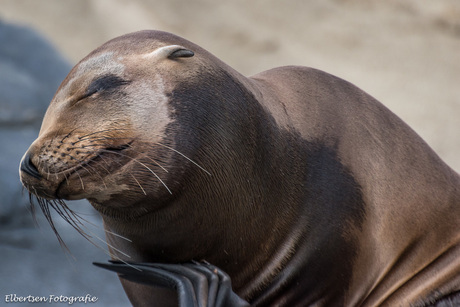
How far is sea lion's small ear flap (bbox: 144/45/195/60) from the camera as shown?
2.97m

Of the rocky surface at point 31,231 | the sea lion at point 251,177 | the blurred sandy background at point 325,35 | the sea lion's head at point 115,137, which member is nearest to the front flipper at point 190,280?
the sea lion at point 251,177

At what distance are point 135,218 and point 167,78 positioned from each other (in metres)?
0.59

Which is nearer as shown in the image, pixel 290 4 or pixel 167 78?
pixel 167 78

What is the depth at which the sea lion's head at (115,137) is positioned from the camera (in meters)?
2.76

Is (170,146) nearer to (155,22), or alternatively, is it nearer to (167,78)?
(167,78)

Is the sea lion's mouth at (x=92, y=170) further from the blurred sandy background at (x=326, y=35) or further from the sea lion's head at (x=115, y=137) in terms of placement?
the blurred sandy background at (x=326, y=35)

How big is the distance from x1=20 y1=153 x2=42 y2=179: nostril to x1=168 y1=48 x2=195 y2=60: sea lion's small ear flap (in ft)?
2.33

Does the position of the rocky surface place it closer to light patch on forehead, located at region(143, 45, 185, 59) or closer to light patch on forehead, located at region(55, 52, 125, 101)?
light patch on forehead, located at region(55, 52, 125, 101)

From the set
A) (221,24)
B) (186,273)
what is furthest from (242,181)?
(221,24)

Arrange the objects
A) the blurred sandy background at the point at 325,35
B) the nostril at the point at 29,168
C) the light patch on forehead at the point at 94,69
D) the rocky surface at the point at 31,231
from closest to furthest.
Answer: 1. the nostril at the point at 29,168
2. the light patch on forehead at the point at 94,69
3. the rocky surface at the point at 31,231
4. the blurred sandy background at the point at 325,35

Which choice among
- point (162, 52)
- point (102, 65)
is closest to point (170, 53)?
point (162, 52)

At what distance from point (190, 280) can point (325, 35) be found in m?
8.02

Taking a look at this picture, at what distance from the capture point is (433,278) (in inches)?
131

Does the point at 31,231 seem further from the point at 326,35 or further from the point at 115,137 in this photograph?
the point at 326,35
